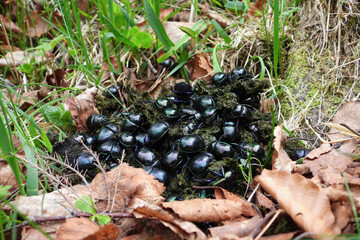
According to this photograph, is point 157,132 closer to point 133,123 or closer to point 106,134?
point 133,123

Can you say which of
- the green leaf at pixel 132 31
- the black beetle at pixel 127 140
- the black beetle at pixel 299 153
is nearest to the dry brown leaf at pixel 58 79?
the green leaf at pixel 132 31

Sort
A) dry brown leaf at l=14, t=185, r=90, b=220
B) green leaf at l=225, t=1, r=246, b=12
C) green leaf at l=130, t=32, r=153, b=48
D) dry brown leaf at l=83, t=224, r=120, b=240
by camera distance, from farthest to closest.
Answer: green leaf at l=225, t=1, r=246, b=12 < green leaf at l=130, t=32, r=153, b=48 < dry brown leaf at l=14, t=185, r=90, b=220 < dry brown leaf at l=83, t=224, r=120, b=240

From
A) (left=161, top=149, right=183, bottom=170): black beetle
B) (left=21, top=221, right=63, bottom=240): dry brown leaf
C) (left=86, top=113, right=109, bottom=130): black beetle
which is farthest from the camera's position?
(left=86, top=113, right=109, bottom=130): black beetle

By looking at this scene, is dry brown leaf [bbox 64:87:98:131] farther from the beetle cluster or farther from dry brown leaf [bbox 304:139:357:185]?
dry brown leaf [bbox 304:139:357:185]

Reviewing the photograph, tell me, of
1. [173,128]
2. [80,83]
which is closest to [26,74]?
[80,83]

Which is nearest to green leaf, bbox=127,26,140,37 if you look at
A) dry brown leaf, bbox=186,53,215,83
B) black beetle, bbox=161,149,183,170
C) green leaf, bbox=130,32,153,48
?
green leaf, bbox=130,32,153,48

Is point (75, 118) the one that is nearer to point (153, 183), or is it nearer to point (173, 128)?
point (173, 128)

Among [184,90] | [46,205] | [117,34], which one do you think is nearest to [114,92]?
[117,34]

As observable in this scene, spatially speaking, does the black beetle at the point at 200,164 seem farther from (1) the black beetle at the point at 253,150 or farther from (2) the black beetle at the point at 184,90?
(2) the black beetle at the point at 184,90
